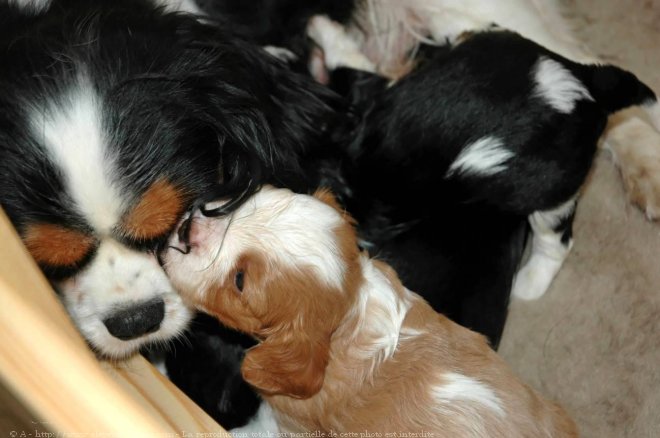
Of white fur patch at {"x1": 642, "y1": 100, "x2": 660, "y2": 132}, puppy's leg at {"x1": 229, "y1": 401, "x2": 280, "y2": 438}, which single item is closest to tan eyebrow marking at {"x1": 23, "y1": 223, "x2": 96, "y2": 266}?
puppy's leg at {"x1": 229, "y1": 401, "x2": 280, "y2": 438}

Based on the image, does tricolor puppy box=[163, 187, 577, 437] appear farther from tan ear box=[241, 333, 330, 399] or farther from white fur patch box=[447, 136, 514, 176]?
white fur patch box=[447, 136, 514, 176]

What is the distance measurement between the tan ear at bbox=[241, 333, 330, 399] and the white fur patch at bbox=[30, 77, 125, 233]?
0.42 m

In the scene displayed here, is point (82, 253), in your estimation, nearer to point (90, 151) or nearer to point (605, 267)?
point (90, 151)

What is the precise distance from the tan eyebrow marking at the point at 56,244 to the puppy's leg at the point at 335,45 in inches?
47.9

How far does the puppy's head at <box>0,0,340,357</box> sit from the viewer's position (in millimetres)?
1513

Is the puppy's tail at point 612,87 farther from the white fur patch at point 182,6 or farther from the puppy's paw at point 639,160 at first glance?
the white fur patch at point 182,6

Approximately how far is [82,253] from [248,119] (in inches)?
20.2

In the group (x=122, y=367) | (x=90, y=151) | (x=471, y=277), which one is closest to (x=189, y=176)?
(x=90, y=151)

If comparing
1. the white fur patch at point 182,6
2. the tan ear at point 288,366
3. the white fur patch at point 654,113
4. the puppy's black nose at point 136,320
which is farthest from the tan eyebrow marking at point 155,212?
the white fur patch at point 654,113

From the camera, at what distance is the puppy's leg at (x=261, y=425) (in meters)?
2.07

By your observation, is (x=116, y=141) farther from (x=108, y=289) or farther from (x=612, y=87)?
(x=612, y=87)

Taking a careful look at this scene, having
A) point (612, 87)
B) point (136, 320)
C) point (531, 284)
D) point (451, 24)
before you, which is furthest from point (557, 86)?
point (136, 320)

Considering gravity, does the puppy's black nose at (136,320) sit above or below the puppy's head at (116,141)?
below

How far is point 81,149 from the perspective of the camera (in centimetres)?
149
